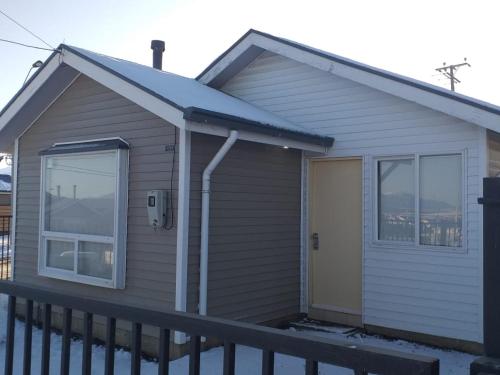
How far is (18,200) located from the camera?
26.2 feet

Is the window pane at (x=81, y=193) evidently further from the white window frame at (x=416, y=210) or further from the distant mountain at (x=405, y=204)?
the distant mountain at (x=405, y=204)

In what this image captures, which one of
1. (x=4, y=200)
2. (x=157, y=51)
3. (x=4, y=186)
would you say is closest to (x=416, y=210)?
(x=157, y=51)

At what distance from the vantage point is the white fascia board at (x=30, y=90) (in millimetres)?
6879

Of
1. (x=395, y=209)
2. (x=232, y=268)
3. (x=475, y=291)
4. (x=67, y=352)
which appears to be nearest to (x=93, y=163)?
(x=232, y=268)

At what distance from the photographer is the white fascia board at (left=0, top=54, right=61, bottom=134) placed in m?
6.88

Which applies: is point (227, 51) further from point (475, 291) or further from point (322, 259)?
point (475, 291)

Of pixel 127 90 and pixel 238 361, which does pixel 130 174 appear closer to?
pixel 127 90

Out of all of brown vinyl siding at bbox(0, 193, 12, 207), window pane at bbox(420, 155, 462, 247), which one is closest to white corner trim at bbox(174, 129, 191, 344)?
window pane at bbox(420, 155, 462, 247)

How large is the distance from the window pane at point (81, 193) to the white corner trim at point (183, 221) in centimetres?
109

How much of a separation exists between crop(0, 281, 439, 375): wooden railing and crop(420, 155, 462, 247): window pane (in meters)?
5.01

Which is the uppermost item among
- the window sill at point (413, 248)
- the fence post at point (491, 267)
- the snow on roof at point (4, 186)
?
the snow on roof at point (4, 186)

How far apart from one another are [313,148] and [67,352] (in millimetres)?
5106

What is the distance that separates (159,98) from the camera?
5.66m

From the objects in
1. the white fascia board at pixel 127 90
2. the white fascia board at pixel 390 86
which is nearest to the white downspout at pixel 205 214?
the white fascia board at pixel 127 90
